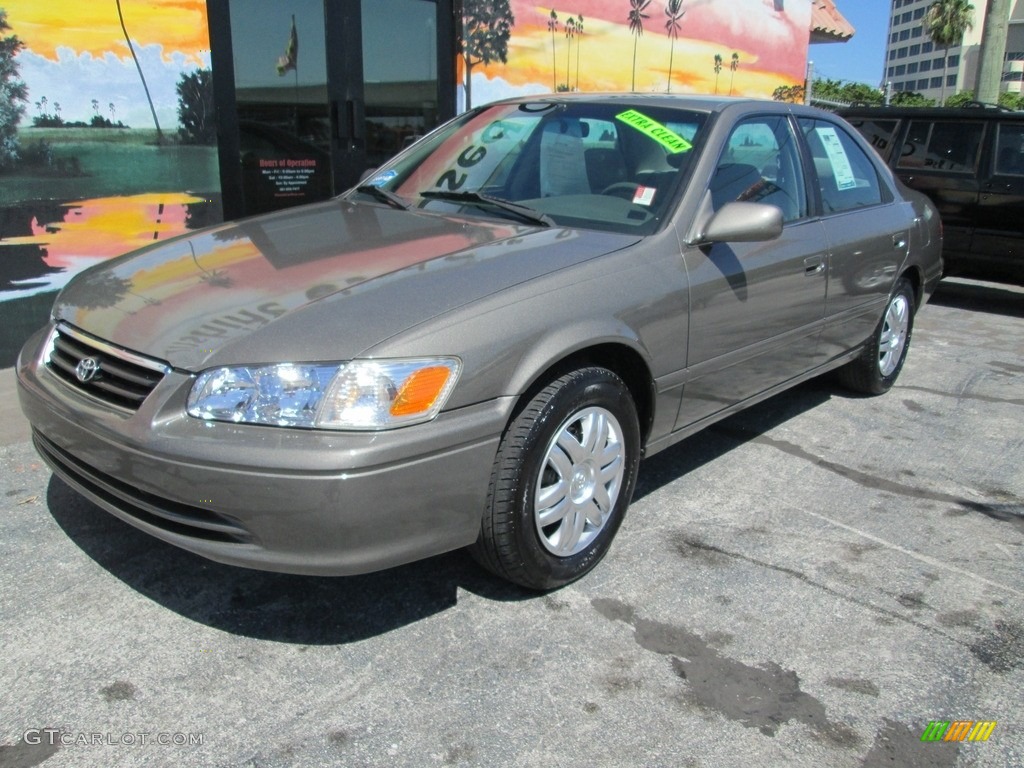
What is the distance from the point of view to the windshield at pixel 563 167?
341cm

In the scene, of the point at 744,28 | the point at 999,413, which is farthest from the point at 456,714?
the point at 744,28

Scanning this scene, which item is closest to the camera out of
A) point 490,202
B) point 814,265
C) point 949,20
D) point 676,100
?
point 490,202

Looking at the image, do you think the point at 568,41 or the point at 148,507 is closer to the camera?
the point at 148,507

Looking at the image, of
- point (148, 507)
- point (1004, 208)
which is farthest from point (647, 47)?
point (148, 507)

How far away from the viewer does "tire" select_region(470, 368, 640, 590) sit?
105 inches

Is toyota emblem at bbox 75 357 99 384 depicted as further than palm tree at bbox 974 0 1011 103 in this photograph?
No

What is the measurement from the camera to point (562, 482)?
9.39 ft

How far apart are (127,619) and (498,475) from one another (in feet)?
4.13

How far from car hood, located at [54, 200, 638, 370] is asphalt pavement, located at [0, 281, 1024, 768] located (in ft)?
2.85

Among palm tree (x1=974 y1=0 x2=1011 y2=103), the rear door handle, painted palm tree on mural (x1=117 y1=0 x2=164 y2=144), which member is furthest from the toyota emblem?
palm tree (x1=974 y1=0 x2=1011 y2=103)

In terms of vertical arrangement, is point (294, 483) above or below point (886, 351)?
above

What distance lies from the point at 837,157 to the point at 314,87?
4.21 metres

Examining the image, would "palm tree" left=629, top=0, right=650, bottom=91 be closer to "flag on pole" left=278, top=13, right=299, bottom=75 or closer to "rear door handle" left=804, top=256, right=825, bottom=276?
"flag on pole" left=278, top=13, right=299, bottom=75

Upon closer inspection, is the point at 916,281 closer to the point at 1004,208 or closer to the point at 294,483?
the point at 1004,208
